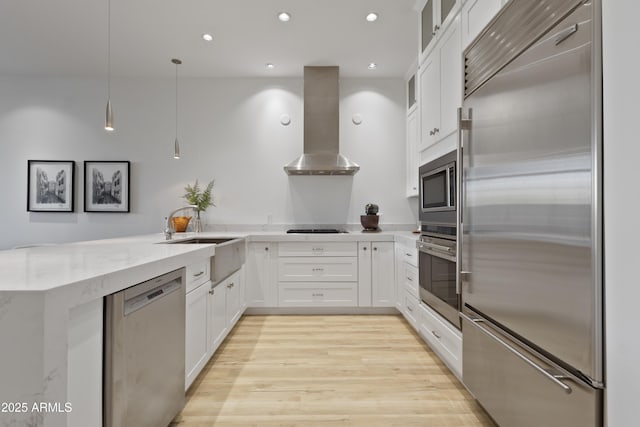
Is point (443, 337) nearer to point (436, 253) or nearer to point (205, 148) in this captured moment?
point (436, 253)

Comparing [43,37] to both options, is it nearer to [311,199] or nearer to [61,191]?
[61,191]

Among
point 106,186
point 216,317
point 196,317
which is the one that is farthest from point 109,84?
point 196,317

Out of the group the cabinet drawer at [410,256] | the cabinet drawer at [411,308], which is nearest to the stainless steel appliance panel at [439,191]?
the cabinet drawer at [410,256]

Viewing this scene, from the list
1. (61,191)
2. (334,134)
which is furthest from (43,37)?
(334,134)

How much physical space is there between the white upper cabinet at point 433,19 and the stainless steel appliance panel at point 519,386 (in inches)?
70.3

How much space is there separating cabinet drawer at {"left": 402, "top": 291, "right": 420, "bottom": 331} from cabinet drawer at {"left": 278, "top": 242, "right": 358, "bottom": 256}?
0.71 metres

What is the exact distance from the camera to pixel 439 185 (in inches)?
82.7

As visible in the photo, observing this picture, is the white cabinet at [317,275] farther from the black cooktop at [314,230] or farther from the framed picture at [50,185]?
the framed picture at [50,185]

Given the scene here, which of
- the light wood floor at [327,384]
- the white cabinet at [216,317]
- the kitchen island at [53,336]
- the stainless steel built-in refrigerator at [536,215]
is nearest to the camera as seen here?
the kitchen island at [53,336]

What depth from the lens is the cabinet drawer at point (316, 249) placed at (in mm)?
3471

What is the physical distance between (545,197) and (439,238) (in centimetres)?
105

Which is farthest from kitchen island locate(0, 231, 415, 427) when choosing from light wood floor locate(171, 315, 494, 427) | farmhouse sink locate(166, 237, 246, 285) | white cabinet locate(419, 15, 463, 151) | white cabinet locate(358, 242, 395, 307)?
white cabinet locate(358, 242, 395, 307)

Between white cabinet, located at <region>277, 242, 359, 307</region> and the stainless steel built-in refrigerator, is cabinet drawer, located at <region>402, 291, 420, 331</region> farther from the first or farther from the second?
the stainless steel built-in refrigerator

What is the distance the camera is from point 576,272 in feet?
3.12
